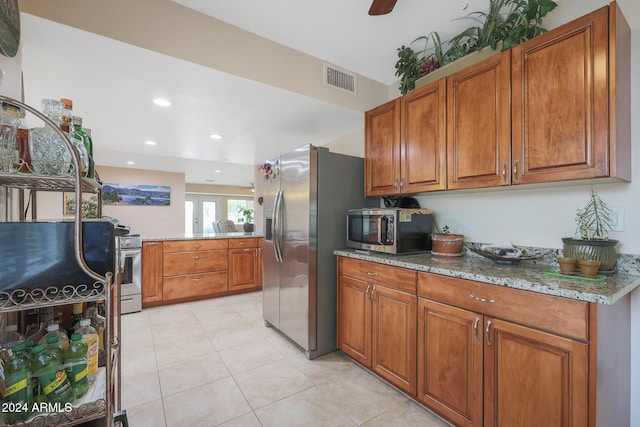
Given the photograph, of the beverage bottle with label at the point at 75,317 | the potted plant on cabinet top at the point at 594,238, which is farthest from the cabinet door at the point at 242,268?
the potted plant on cabinet top at the point at 594,238

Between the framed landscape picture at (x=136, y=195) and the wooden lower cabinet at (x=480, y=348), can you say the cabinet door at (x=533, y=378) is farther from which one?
the framed landscape picture at (x=136, y=195)

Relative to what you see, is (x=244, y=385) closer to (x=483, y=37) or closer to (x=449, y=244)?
(x=449, y=244)

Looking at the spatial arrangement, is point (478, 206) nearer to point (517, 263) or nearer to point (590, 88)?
point (517, 263)

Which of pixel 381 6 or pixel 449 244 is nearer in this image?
pixel 381 6

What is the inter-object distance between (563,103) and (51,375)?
227cm

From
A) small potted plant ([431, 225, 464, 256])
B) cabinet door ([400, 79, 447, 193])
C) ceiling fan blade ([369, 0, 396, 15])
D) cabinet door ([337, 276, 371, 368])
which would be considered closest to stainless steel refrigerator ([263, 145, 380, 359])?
cabinet door ([337, 276, 371, 368])

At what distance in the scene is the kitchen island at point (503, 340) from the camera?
1123mm

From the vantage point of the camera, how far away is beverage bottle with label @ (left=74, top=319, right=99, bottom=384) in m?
0.84

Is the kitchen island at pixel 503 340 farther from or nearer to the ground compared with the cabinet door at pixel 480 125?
nearer to the ground

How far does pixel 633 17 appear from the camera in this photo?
1476mm

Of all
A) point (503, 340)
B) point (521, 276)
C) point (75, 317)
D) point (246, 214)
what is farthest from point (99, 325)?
point (246, 214)

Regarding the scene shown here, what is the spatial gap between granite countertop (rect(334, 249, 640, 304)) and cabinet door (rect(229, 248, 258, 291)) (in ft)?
8.99

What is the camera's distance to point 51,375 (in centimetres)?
73

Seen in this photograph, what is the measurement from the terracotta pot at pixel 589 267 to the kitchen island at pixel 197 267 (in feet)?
12.6
